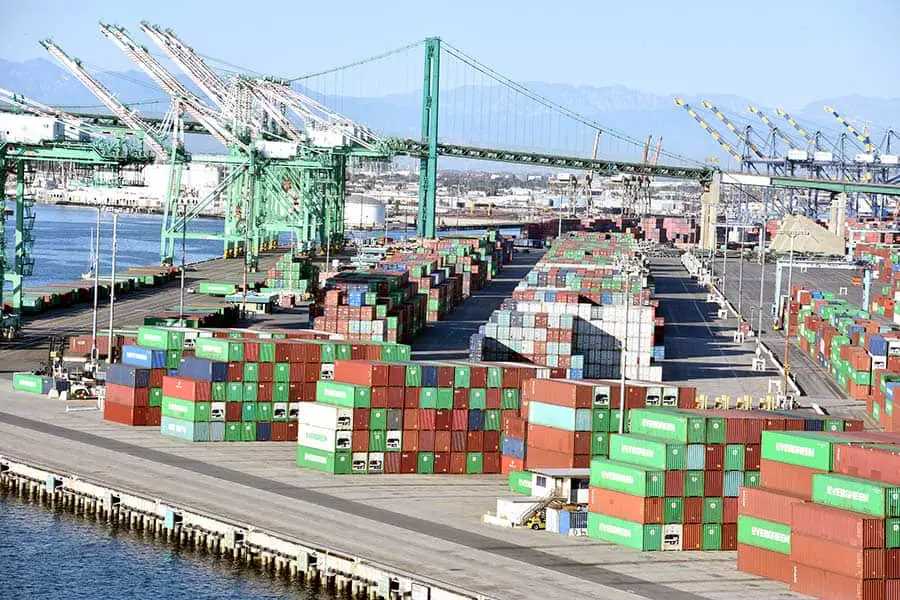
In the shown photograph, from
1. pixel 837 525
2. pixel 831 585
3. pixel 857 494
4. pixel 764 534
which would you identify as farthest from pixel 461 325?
pixel 837 525

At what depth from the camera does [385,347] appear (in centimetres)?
5503

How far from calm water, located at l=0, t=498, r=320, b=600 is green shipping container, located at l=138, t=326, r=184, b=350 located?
493 inches

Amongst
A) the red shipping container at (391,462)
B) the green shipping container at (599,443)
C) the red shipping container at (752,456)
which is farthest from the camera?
the red shipping container at (391,462)

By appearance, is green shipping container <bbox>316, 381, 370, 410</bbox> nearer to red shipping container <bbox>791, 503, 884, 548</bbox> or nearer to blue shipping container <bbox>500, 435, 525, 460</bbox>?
blue shipping container <bbox>500, 435, 525, 460</bbox>

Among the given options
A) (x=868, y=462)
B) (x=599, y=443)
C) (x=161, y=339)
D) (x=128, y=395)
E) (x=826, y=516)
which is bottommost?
(x=128, y=395)

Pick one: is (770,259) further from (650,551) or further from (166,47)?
(650,551)

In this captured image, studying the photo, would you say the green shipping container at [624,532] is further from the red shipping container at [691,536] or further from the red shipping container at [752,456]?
the red shipping container at [752,456]

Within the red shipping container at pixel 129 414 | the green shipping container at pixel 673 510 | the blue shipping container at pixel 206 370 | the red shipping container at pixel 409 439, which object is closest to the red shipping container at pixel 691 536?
the green shipping container at pixel 673 510

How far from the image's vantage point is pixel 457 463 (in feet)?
160

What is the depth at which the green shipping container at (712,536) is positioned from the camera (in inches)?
1548

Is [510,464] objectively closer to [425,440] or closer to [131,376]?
[425,440]

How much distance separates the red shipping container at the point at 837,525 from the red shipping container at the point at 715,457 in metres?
4.66

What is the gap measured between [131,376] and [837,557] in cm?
2814

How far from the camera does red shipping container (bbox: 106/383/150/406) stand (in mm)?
54844
